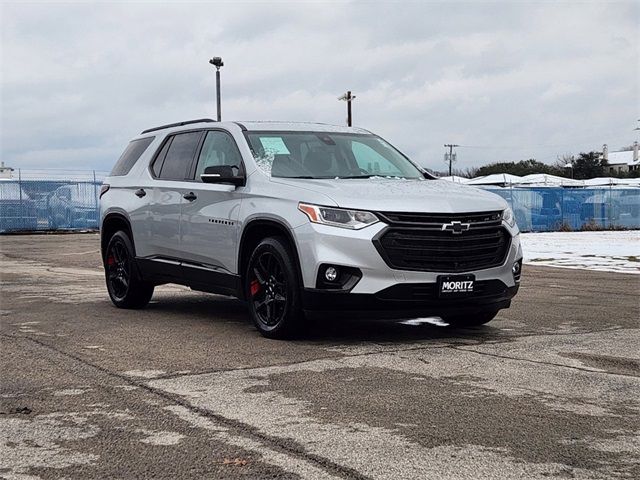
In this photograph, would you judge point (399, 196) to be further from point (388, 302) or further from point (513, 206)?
point (513, 206)

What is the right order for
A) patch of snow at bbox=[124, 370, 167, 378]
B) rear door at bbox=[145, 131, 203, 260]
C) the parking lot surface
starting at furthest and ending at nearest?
rear door at bbox=[145, 131, 203, 260] < patch of snow at bbox=[124, 370, 167, 378] < the parking lot surface

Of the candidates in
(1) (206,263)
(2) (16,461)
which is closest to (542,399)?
(2) (16,461)

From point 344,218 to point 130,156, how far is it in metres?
4.09

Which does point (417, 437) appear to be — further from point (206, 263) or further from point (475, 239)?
point (206, 263)

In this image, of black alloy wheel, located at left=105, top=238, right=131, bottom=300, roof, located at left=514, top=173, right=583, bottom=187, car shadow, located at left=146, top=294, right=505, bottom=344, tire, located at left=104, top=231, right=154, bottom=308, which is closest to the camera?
car shadow, located at left=146, top=294, right=505, bottom=344

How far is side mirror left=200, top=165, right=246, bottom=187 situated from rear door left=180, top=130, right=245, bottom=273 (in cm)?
9

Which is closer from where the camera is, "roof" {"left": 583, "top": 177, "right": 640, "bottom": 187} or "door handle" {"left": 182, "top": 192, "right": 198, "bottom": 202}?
"door handle" {"left": 182, "top": 192, "right": 198, "bottom": 202}

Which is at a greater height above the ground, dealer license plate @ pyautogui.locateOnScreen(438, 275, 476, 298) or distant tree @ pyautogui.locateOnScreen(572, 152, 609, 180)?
distant tree @ pyautogui.locateOnScreen(572, 152, 609, 180)

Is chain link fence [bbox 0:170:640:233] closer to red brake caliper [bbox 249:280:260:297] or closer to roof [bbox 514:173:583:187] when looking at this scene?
roof [bbox 514:173:583:187]

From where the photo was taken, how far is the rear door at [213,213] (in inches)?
321

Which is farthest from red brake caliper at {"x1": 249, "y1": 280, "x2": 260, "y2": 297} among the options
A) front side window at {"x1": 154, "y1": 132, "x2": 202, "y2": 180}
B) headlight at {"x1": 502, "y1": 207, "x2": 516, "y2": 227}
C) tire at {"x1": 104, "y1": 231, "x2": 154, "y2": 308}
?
tire at {"x1": 104, "y1": 231, "x2": 154, "y2": 308}

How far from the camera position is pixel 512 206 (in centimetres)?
3616

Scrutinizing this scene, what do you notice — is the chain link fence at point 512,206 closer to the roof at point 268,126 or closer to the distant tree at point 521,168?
the roof at point 268,126

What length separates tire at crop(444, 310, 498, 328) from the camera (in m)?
8.46
